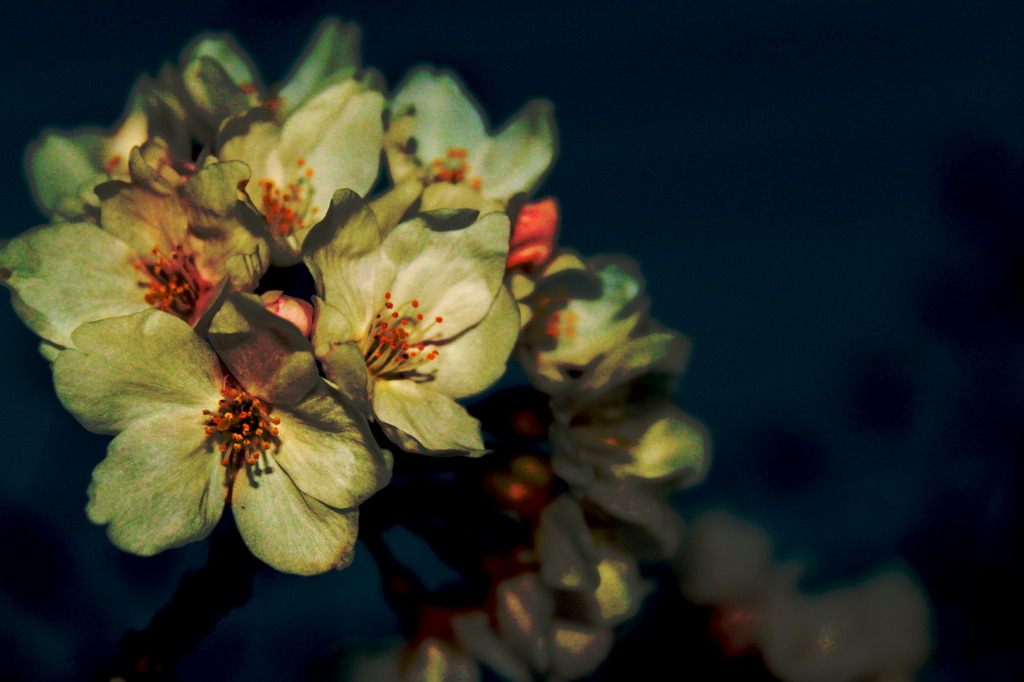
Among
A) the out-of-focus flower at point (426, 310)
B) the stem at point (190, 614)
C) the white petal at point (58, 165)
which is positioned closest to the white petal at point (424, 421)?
the out-of-focus flower at point (426, 310)

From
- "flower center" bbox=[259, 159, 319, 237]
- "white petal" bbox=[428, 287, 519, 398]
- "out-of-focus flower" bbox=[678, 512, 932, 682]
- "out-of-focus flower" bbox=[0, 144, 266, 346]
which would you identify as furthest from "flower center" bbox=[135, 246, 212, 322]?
"out-of-focus flower" bbox=[678, 512, 932, 682]

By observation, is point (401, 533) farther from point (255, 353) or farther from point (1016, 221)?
point (1016, 221)

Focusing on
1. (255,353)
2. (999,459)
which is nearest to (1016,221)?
(999,459)

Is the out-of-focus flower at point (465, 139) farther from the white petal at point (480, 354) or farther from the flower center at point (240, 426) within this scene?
the flower center at point (240, 426)

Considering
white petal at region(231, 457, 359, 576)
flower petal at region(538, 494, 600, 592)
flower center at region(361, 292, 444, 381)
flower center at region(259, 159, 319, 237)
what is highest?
flower center at region(259, 159, 319, 237)

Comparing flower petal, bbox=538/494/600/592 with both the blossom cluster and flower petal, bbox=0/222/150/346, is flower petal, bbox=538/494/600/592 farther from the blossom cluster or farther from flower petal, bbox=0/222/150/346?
flower petal, bbox=0/222/150/346
